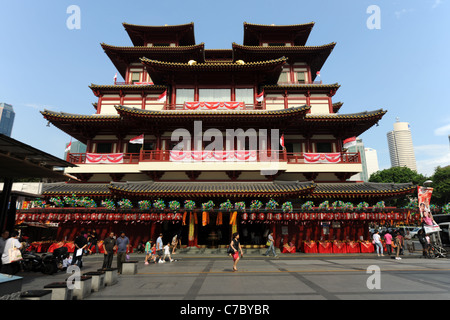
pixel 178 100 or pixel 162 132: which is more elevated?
pixel 178 100

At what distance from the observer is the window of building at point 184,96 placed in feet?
72.6

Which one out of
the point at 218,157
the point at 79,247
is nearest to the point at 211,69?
the point at 218,157

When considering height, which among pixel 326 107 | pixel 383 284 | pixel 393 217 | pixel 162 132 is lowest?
pixel 383 284

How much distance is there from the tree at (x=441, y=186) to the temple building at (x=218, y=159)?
40190 mm

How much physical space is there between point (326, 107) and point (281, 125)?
6508mm

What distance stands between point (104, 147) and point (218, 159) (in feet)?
Answer: 35.8

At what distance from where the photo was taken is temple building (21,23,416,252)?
17.0 meters

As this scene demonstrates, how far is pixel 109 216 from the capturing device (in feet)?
54.8

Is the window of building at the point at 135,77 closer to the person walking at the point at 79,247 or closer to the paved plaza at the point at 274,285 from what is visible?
the person walking at the point at 79,247

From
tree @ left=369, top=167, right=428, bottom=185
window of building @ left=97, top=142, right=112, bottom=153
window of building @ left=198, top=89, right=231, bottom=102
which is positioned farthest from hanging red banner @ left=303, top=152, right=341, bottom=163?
tree @ left=369, top=167, right=428, bottom=185

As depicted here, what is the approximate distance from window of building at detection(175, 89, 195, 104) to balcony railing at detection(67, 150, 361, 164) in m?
5.58

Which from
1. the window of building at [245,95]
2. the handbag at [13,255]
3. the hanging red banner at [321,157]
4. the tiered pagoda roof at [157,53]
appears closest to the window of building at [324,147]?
the hanging red banner at [321,157]
